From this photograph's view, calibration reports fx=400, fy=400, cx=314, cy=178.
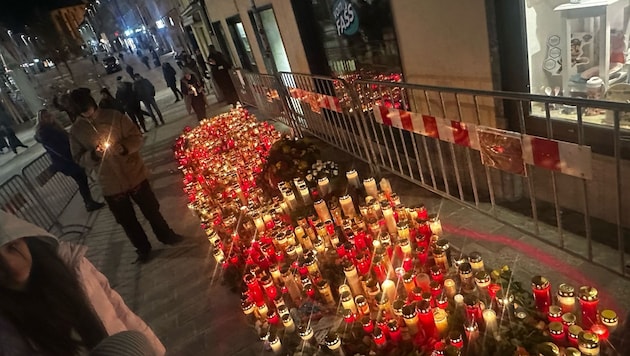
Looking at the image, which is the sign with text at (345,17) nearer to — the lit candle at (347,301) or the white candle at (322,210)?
the white candle at (322,210)

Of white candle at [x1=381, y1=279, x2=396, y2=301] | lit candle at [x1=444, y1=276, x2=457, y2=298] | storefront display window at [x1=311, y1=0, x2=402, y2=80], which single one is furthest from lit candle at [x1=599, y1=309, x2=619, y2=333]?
storefront display window at [x1=311, y1=0, x2=402, y2=80]

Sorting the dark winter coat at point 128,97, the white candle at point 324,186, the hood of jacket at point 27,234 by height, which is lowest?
the white candle at point 324,186

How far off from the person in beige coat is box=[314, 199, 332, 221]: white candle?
9.67 ft

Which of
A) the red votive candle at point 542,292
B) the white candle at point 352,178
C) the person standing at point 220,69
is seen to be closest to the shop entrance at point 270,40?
the person standing at point 220,69

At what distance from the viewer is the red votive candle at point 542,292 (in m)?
2.82

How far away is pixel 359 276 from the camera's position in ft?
12.5

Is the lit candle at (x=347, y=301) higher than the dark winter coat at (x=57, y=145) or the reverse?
the reverse

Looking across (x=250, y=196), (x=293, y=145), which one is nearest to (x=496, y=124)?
(x=293, y=145)

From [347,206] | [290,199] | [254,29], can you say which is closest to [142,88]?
[254,29]

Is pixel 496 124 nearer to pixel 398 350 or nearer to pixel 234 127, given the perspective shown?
pixel 398 350

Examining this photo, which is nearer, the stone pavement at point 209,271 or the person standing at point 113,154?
the stone pavement at point 209,271

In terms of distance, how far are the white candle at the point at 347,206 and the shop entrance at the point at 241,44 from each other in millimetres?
9620

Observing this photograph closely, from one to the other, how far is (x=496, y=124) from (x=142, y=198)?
4.75 meters

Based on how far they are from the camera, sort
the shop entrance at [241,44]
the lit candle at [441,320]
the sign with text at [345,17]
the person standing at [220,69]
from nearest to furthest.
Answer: the lit candle at [441,320]
the sign with text at [345,17]
the person standing at [220,69]
the shop entrance at [241,44]
